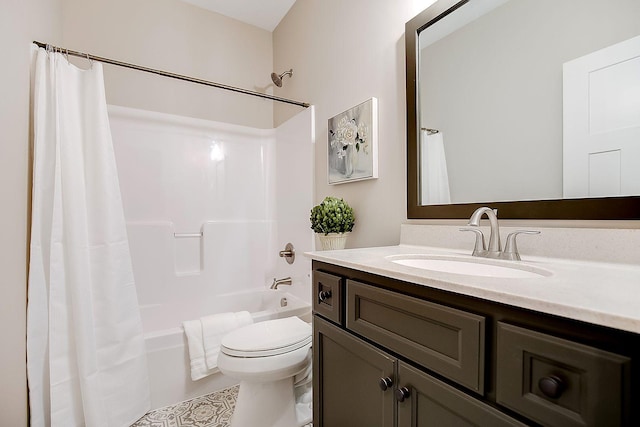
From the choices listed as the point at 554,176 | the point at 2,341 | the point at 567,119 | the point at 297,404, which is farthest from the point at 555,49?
the point at 2,341

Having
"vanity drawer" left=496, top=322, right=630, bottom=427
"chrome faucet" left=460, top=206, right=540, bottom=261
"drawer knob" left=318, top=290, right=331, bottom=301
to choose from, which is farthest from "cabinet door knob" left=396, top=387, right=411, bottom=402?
"chrome faucet" left=460, top=206, right=540, bottom=261

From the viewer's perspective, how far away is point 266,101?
106 inches

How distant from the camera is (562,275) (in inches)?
Answer: 26.2

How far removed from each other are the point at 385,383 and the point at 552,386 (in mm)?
382

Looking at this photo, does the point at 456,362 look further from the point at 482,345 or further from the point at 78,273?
the point at 78,273

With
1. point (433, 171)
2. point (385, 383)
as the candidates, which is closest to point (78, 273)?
point (385, 383)

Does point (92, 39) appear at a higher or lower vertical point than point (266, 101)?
higher

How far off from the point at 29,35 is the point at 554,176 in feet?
7.07

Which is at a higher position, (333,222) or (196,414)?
(333,222)

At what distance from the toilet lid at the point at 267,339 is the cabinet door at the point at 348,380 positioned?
283 millimetres

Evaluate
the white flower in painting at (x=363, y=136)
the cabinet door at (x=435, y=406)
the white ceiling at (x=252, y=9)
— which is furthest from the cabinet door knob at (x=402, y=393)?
the white ceiling at (x=252, y=9)

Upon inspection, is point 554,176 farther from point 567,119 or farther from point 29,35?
point 29,35

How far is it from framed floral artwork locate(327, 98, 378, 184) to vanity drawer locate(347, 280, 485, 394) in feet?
2.61

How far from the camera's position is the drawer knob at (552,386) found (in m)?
0.46
